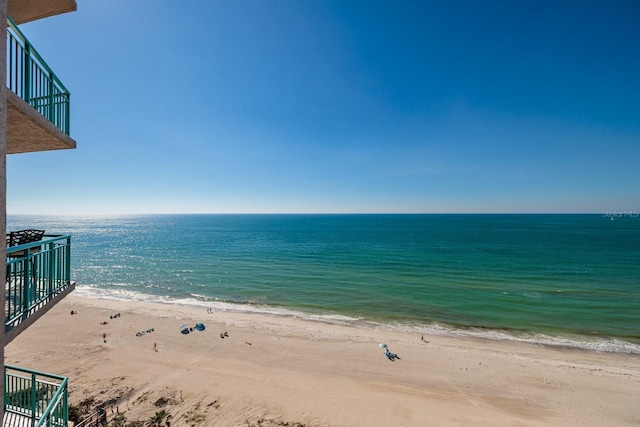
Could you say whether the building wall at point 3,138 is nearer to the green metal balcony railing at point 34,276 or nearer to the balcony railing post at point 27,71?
the green metal balcony railing at point 34,276

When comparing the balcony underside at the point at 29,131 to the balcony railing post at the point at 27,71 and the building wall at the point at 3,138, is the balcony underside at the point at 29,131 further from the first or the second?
the balcony railing post at the point at 27,71

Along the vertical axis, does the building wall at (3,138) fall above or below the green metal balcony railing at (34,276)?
above

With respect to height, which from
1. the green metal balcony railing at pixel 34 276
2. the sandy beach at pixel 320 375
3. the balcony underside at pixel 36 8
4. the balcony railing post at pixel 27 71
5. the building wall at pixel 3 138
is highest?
the balcony underside at pixel 36 8

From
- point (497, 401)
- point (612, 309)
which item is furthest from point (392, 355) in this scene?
point (612, 309)

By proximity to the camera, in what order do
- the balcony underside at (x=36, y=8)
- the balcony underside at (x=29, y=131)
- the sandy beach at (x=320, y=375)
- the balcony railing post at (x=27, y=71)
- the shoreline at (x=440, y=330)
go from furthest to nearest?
the shoreline at (x=440, y=330) → the sandy beach at (x=320, y=375) → the balcony underside at (x=36, y=8) → the balcony railing post at (x=27, y=71) → the balcony underside at (x=29, y=131)

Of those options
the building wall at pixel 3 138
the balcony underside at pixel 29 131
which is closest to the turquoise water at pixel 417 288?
the balcony underside at pixel 29 131

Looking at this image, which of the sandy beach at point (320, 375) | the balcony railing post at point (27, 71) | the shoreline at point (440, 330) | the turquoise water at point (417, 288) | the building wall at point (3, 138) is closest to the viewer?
the building wall at point (3, 138)

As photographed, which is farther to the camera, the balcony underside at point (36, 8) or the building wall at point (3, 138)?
the balcony underside at point (36, 8)
